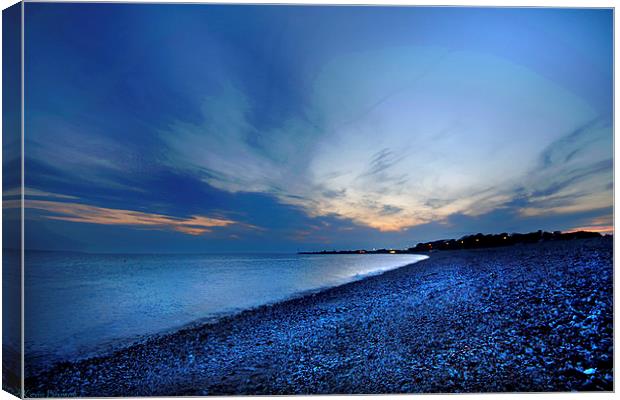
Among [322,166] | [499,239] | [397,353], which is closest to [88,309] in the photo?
[322,166]

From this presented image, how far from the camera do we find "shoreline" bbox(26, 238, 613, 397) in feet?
10.3

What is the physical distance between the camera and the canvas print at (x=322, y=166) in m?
3.29

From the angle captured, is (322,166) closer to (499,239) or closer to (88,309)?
(499,239)

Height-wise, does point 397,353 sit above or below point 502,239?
below

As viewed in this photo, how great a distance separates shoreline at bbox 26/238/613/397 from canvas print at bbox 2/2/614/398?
24mm

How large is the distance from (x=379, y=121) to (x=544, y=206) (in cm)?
239

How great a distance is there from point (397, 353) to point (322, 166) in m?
2.58

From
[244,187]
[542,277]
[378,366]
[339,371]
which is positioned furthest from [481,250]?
[244,187]

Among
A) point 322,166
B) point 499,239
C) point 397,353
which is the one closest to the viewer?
point 397,353

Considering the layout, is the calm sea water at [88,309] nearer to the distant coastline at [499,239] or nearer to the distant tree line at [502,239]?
the distant coastline at [499,239]

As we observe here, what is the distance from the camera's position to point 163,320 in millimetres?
4727

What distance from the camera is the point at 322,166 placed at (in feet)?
14.0

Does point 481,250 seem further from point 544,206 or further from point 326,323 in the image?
point 326,323

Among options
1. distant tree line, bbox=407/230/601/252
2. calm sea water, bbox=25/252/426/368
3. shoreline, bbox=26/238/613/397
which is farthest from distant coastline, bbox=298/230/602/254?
calm sea water, bbox=25/252/426/368
